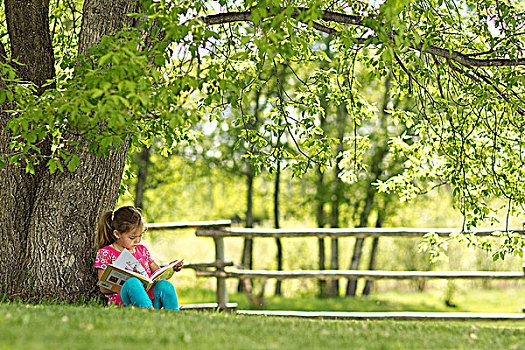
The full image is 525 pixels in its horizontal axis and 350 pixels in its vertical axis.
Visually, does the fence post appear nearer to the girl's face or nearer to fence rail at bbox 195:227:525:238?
fence rail at bbox 195:227:525:238

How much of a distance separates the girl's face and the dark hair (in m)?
0.04

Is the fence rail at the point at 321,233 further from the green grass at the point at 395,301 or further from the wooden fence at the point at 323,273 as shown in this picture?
the green grass at the point at 395,301

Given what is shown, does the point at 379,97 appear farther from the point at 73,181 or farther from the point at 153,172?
the point at 73,181

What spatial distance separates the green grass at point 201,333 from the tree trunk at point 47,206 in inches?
34.5

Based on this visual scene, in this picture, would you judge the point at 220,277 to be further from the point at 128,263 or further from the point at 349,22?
the point at 349,22

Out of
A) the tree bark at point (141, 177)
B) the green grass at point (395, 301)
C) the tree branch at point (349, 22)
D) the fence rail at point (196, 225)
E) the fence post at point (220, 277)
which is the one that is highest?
the tree branch at point (349, 22)

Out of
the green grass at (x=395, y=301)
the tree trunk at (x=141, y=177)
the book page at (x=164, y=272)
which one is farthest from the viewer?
the tree trunk at (x=141, y=177)

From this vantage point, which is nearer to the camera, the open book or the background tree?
the background tree

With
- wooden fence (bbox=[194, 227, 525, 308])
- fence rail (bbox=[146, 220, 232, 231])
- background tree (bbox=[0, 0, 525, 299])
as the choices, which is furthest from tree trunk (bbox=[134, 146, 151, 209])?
background tree (bbox=[0, 0, 525, 299])

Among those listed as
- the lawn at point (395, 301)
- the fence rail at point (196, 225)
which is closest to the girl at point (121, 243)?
the fence rail at point (196, 225)

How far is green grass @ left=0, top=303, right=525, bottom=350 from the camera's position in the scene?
9.21ft

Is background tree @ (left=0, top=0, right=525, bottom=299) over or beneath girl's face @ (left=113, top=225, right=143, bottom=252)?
over

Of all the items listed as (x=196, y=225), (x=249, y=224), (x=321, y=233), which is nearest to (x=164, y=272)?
(x=196, y=225)

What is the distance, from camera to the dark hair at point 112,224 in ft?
15.9
